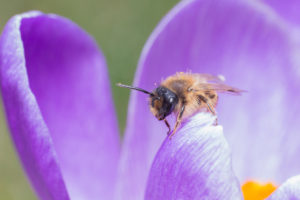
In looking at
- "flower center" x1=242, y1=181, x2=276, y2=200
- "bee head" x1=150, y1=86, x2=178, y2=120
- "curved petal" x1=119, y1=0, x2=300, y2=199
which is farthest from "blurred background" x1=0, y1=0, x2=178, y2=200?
"bee head" x1=150, y1=86, x2=178, y2=120

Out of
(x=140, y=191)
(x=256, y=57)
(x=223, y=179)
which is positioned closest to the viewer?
(x=223, y=179)

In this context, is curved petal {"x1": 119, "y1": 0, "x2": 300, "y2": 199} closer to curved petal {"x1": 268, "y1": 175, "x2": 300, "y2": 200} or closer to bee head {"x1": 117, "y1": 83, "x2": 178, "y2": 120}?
bee head {"x1": 117, "y1": 83, "x2": 178, "y2": 120}

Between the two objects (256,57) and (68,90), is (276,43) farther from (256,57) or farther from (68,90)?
(68,90)

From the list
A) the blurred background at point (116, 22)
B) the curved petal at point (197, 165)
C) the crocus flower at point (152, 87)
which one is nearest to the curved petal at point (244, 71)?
the crocus flower at point (152, 87)

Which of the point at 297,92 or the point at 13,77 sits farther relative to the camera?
the point at 297,92

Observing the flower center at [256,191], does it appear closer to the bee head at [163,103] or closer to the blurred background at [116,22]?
the bee head at [163,103]

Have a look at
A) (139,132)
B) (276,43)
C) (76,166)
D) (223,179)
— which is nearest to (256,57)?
(276,43)

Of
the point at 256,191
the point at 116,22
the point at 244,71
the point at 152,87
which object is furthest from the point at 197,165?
the point at 116,22

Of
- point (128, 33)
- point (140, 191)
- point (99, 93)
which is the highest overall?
point (128, 33)

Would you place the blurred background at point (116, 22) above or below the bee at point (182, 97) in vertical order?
above
